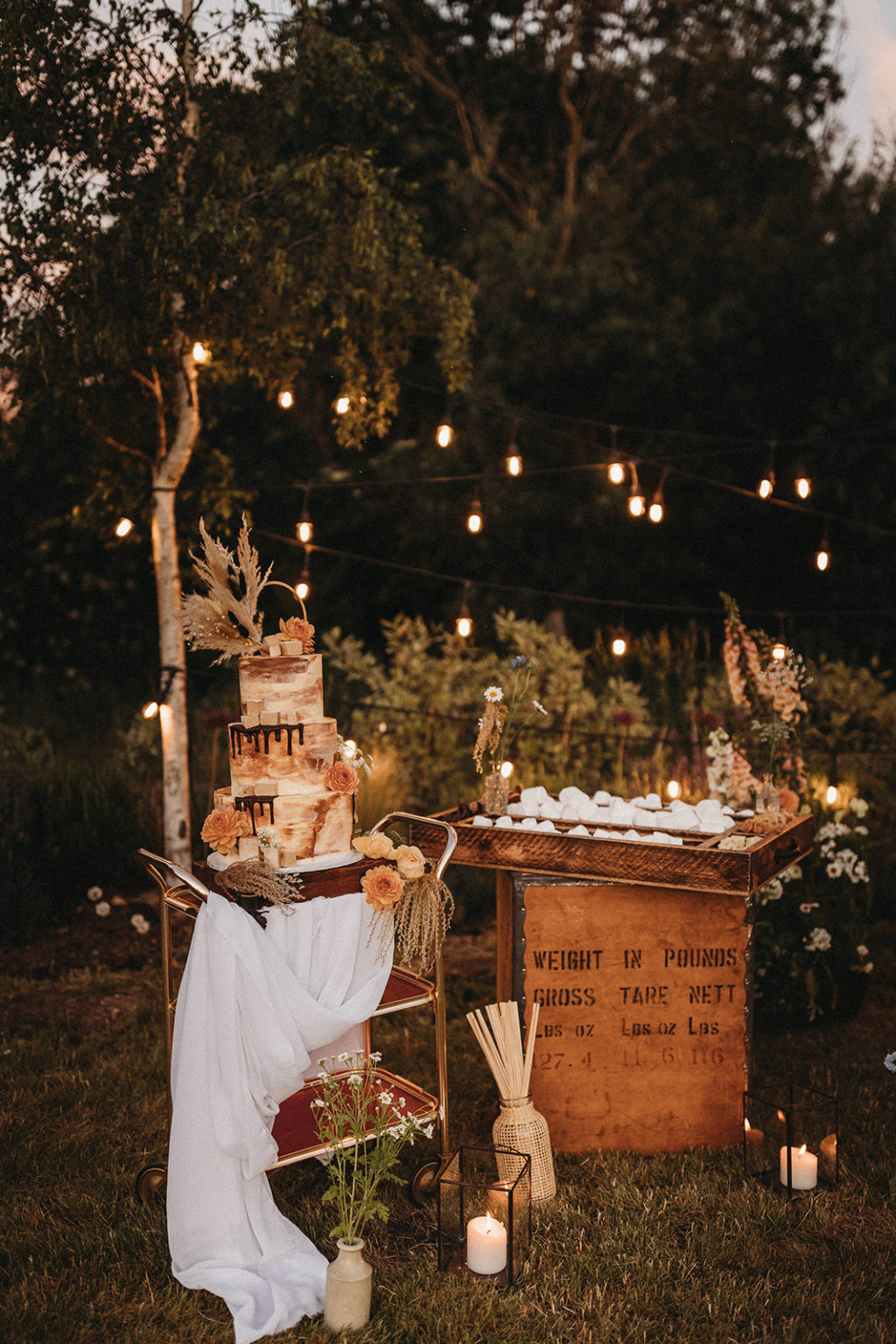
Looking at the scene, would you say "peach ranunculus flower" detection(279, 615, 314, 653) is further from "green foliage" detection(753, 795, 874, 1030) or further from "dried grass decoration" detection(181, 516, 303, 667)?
"green foliage" detection(753, 795, 874, 1030)

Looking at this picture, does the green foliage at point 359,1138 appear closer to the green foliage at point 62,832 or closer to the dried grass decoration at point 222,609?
the dried grass decoration at point 222,609

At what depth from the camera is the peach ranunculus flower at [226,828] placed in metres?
3.07

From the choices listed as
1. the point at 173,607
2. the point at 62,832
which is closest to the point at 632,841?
the point at 173,607

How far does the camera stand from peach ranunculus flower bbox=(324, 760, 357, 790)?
10.5ft

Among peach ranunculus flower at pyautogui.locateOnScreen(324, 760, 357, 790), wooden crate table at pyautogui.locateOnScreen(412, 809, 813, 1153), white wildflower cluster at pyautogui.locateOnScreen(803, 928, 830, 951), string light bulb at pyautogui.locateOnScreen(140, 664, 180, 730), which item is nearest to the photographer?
peach ranunculus flower at pyautogui.locateOnScreen(324, 760, 357, 790)

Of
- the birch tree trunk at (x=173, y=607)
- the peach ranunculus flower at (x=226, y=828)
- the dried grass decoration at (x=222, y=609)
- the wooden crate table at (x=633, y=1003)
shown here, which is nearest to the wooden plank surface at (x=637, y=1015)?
the wooden crate table at (x=633, y=1003)

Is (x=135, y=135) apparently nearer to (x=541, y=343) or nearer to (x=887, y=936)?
(x=887, y=936)

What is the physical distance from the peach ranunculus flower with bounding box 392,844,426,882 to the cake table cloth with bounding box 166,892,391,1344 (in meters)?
0.43

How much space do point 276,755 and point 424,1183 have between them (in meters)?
1.39

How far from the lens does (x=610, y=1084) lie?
3586 mm

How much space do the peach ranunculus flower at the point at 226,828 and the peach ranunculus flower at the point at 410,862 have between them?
0.43 m

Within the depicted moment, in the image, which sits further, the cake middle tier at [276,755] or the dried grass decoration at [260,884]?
the cake middle tier at [276,755]

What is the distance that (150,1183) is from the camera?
3270 millimetres

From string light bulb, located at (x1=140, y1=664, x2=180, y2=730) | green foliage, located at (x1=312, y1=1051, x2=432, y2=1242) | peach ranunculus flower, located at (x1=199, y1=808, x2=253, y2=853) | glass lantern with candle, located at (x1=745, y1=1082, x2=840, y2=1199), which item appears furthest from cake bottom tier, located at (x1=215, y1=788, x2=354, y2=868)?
string light bulb, located at (x1=140, y1=664, x2=180, y2=730)
